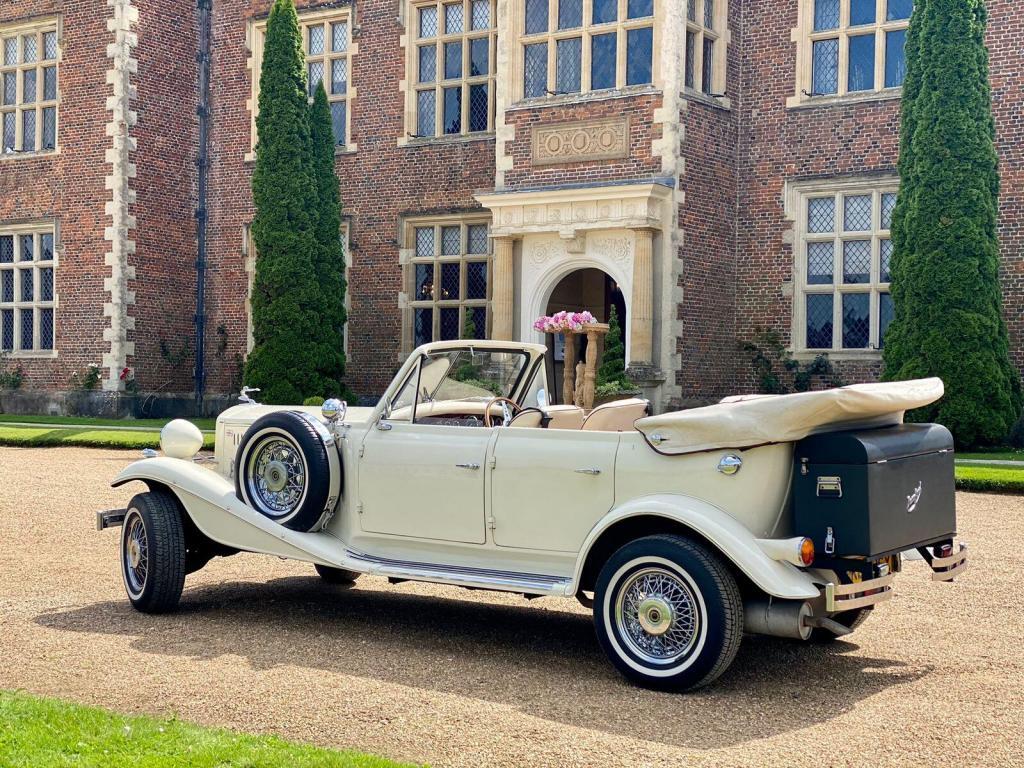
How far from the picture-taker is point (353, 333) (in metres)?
21.4

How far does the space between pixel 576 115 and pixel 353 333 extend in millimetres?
6077

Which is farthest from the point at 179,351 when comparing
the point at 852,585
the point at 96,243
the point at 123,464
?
the point at 852,585

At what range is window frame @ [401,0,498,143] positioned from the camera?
19891 millimetres

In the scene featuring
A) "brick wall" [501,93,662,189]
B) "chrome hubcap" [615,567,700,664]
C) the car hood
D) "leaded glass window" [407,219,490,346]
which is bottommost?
"chrome hubcap" [615,567,700,664]

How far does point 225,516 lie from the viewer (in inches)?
257

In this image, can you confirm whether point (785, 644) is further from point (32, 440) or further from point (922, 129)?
point (32, 440)

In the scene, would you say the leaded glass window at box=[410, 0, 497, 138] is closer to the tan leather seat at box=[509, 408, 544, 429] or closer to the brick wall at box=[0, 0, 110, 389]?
the brick wall at box=[0, 0, 110, 389]

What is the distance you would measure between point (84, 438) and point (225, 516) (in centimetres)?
1173

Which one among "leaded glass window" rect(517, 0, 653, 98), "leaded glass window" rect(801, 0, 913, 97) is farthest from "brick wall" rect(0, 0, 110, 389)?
"leaded glass window" rect(801, 0, 913, 97)

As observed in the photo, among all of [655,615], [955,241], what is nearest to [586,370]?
[955,241]

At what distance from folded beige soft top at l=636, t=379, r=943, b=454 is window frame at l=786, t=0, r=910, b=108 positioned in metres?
12.4

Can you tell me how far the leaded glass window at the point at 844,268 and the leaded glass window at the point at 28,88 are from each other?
45.7ft

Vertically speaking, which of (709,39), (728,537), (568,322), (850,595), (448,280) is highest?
(709,39)

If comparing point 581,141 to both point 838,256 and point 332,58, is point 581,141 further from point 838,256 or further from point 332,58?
point 332,58
